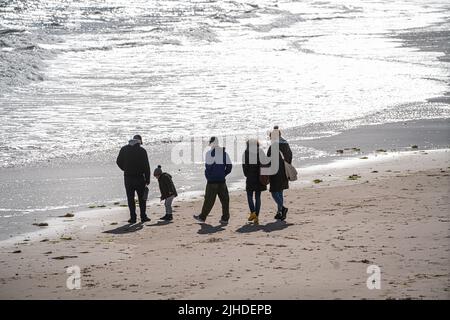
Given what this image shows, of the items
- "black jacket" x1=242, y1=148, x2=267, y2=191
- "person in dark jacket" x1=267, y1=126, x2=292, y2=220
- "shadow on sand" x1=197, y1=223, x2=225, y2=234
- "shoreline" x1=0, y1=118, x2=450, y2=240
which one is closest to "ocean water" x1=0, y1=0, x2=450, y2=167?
"shoreline" x1=0, y1=118, x2=450, y2=240

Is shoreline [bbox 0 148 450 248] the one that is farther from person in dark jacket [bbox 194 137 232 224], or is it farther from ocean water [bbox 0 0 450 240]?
person in dark jacket [bbox 194 137 232 224]

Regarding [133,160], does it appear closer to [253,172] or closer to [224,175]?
[224,175]

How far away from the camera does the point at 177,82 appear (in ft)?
111

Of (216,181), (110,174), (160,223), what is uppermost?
(216,181)

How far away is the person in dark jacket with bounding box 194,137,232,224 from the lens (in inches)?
519

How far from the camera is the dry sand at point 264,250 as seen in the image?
8.78 metres

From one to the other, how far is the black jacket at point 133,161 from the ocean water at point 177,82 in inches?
65.3

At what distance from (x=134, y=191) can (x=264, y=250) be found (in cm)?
363

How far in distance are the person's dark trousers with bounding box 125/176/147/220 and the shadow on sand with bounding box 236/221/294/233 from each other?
1822 mm

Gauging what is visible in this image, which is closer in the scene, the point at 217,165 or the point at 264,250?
the point at 264,250

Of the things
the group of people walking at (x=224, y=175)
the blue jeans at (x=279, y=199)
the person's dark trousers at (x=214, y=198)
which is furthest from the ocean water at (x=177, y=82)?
the blue jeans at (x=279, y=199)

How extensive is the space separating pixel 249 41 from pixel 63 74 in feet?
60.6

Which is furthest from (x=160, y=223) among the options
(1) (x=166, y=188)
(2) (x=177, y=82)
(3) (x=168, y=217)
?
(2) (x=177, y=82)

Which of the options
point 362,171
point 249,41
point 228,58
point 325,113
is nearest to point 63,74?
point 228,58
